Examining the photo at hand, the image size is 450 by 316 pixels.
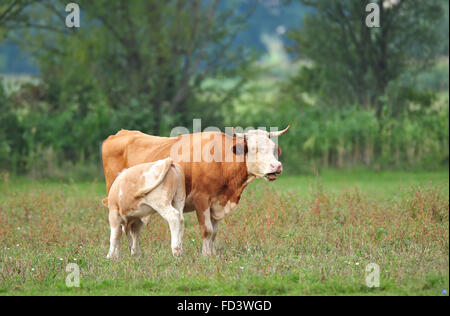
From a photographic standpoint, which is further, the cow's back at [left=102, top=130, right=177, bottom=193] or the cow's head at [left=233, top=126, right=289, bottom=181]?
the cow's back at [left=102, top=130, right=177, bottom=193]

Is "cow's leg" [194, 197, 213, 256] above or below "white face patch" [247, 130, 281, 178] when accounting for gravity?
below

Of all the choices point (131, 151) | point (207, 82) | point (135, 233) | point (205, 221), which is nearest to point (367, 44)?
point (207, 82)

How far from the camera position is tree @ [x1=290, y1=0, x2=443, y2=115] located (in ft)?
77.0

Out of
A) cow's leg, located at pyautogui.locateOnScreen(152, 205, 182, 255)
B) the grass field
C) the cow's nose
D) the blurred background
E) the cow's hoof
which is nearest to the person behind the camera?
the grass field

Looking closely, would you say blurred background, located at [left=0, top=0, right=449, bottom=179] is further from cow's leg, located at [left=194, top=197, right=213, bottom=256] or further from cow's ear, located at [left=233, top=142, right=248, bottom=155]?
cow's ear, located at [left=233, top=142, right=248, bottom=155]

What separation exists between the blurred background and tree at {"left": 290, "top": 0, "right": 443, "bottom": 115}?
1.6 inches

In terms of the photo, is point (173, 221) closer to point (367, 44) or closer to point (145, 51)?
point (145, 51)

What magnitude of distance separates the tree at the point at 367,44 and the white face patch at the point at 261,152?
1498 cm

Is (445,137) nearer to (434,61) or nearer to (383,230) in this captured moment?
(434,61)

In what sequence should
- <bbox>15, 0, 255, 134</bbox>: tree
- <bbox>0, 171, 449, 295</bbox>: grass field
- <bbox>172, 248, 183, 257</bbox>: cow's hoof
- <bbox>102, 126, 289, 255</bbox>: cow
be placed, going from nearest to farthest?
<bbox>0, 171, 449, 295</bbox>: grass field
<bbox>172, 248, 183, 257</bbox>: cow's hoof
<bbox>102, 126, 289, 255</bbox>: cow
<bbox>15, 0, 255, 134</bbox>: tree

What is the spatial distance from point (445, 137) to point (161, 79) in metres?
8.74

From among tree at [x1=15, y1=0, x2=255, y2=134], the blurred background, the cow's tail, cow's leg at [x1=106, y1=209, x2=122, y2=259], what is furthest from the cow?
tree at [x1=15, y1=0, x2=255, y2=134]

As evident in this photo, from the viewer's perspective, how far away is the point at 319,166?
20.5 meters

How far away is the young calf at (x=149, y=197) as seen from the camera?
27.5ft
